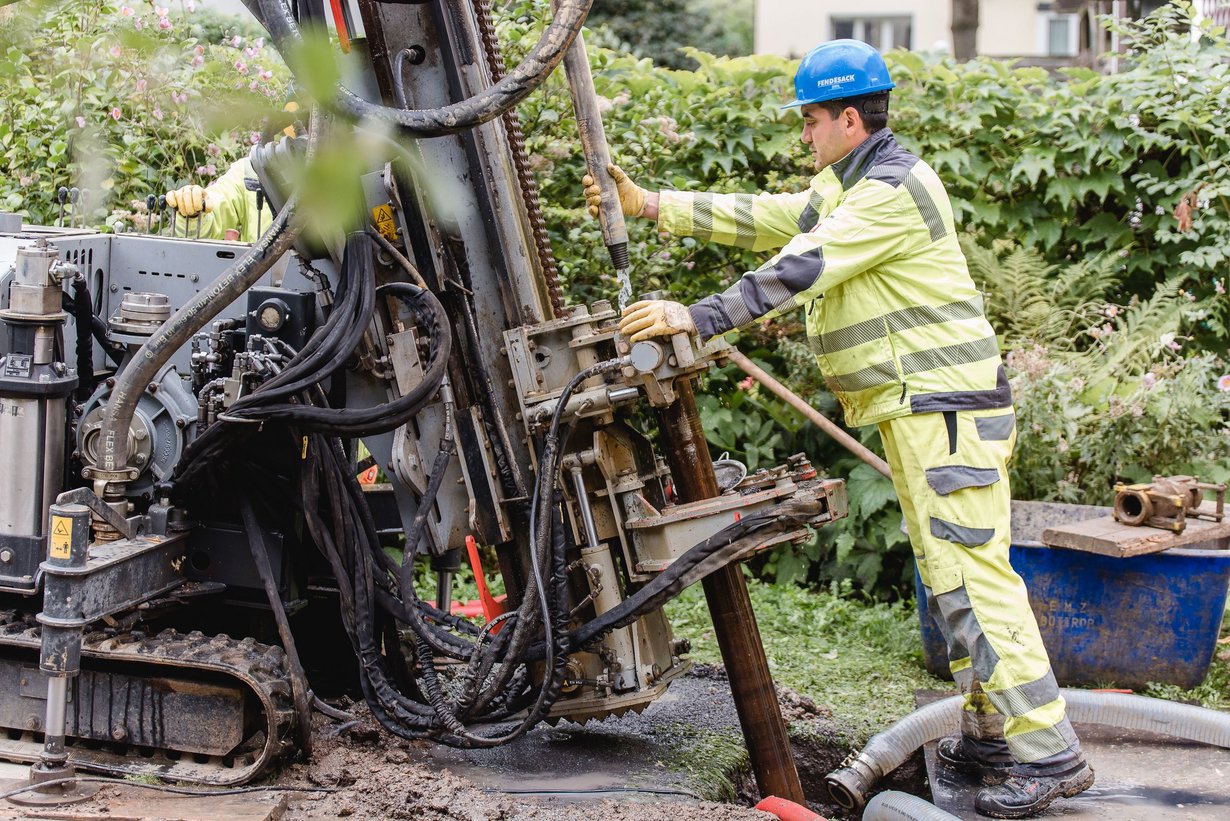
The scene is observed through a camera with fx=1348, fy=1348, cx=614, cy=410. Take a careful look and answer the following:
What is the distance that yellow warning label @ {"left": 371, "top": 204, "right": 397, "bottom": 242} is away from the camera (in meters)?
3.96

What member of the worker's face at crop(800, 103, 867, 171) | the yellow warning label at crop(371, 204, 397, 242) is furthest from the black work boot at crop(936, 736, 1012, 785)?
the yellow warning label at crop(371, 204, 397, 242)

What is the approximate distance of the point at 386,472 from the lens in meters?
4.19

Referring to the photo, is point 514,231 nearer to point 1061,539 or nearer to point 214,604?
point 214,604

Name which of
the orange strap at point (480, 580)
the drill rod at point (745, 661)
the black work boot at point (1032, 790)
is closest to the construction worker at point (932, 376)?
the black work boot at point (1032, 790)

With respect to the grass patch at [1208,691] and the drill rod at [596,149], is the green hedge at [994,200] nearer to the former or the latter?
the grass patch at [1208,691]

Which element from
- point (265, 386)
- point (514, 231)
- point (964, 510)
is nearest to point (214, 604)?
point (265, 386)

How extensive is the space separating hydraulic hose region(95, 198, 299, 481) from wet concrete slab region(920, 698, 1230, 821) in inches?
102

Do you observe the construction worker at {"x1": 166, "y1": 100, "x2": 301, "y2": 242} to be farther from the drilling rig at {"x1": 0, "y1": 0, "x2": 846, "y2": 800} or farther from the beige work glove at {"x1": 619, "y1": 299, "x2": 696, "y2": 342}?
the beige work glove at {"x1": 619, "y1": 299, "x2": 696, "y2": 342}

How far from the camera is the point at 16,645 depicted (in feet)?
12.9

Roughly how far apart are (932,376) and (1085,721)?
1.55 metres

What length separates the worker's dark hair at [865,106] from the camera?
4.07 metres

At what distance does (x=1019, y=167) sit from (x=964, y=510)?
3482 mm

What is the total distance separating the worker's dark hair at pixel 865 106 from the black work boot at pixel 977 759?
1980 mm

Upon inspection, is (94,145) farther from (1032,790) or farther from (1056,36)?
(1056,36)
